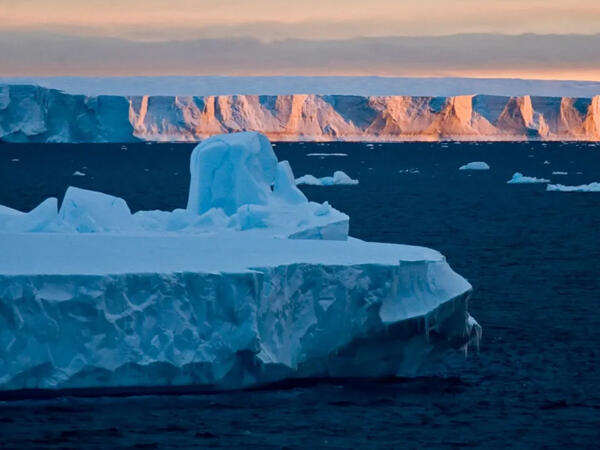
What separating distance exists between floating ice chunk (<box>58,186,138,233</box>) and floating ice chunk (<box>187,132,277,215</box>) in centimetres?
212

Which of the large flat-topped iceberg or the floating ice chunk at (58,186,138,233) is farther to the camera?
the floating ice chunk at (58,186,138,233)

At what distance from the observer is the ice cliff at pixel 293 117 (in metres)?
71.4

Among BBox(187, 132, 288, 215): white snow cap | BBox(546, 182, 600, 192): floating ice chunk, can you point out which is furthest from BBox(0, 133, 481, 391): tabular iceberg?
BBox(546, 182, 600, 192): floating ice chunk

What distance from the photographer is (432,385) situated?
38.2 feet

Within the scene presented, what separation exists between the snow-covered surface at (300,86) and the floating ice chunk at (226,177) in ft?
216

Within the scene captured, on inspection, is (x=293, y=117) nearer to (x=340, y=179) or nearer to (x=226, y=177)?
(x=340, y=179)

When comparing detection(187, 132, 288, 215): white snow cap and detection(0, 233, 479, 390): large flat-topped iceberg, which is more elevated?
detection(187, 132, 288, 215): white snow cap

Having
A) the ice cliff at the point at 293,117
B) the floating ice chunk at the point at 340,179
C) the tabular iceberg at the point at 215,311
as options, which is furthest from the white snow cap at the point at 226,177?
the ice cliff at the point at 293,117

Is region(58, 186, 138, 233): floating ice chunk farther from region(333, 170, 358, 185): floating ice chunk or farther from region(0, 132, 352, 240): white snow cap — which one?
region(333, 170, 358, 185): floating ice chunk

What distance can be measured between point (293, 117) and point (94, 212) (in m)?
66.6

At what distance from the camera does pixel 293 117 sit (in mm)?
80125

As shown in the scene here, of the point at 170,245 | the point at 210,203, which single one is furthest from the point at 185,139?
the point at 170,245

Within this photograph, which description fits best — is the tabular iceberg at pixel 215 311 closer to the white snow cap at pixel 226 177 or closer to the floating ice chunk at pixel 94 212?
the floating ice chunk at pixel 94 212

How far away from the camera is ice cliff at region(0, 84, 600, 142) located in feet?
234
